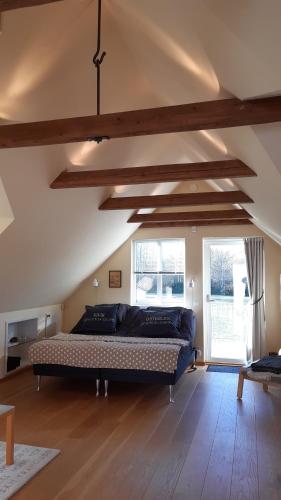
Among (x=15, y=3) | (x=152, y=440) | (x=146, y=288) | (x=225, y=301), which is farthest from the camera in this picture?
(x=146, y=288)

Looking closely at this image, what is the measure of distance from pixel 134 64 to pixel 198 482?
3.39m

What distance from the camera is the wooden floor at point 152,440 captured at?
2.50 metres

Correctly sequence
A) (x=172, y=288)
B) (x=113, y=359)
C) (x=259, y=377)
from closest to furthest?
(x=259, y=377)
(x=113, y=359)
(x=172, y=288)

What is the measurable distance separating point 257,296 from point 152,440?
325 cm

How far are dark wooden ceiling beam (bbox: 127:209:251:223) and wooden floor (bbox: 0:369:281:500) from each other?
7.71 feet

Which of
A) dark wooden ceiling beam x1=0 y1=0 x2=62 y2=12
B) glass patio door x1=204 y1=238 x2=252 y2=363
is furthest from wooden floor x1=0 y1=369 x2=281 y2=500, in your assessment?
dark wooden ceiling beam x1=0 y1=0 x2=62 y2=12

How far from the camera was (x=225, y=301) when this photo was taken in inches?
242

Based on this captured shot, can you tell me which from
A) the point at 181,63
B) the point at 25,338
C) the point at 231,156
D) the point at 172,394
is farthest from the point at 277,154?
the point at 25,338

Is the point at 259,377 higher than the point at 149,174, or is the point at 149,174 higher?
the point at 149,174

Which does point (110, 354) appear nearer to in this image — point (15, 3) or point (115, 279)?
point (115, 279)

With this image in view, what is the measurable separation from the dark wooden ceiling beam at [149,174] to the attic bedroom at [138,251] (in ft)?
0.05

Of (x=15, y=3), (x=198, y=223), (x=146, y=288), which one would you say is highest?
(x=15, y=3)

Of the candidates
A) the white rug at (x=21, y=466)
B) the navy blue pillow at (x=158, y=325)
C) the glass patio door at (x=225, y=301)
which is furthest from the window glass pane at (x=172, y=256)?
the white rug at (x=21, y=466)

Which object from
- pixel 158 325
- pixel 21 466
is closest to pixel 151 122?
pixel 21 466
